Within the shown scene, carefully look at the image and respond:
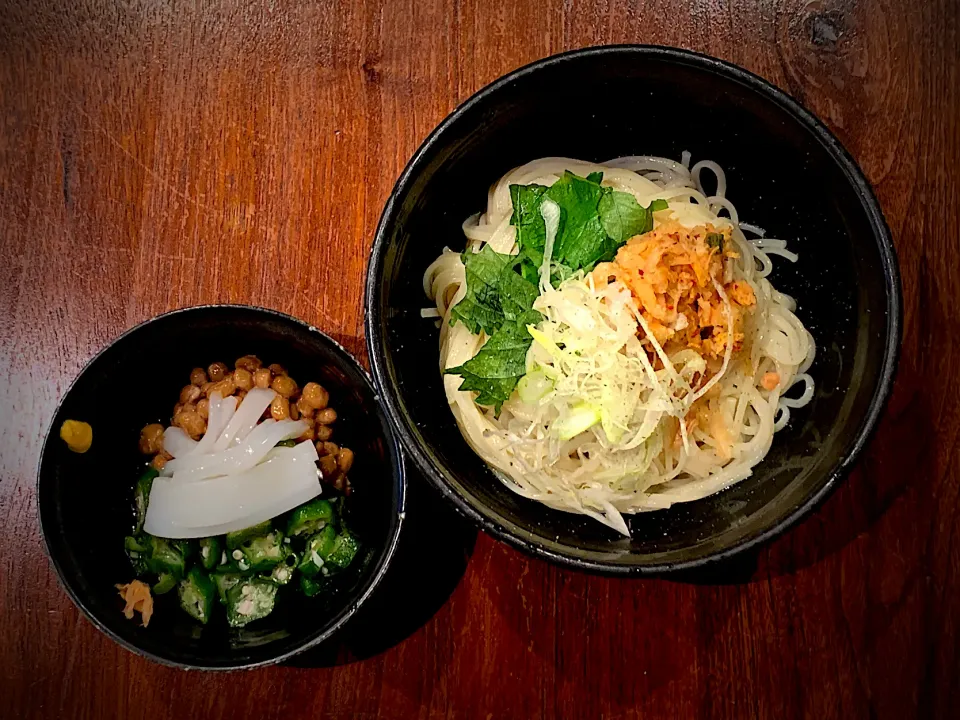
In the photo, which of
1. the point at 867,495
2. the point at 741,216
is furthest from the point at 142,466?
the point at 867,495

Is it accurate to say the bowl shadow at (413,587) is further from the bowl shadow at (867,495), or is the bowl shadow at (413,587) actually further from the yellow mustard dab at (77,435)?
the yellow mustard dab at (77,435)

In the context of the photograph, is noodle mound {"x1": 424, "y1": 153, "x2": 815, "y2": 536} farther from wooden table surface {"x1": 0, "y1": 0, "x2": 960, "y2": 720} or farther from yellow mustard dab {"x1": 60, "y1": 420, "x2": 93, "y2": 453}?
yellow mustard dab {"x1": 60, "y1": 420, "x2": 93, "y2": 453}

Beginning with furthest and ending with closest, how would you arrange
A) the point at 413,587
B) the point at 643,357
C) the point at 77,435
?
the point at 413,587
the point at 77,435
the point at 643,357

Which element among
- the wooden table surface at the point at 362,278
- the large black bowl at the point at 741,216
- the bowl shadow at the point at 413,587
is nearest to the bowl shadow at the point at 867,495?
the wooden table surface at the point at 362,278

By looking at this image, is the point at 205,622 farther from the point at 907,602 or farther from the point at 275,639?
the point at 907,602

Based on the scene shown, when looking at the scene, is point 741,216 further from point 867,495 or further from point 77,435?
point 77,435
